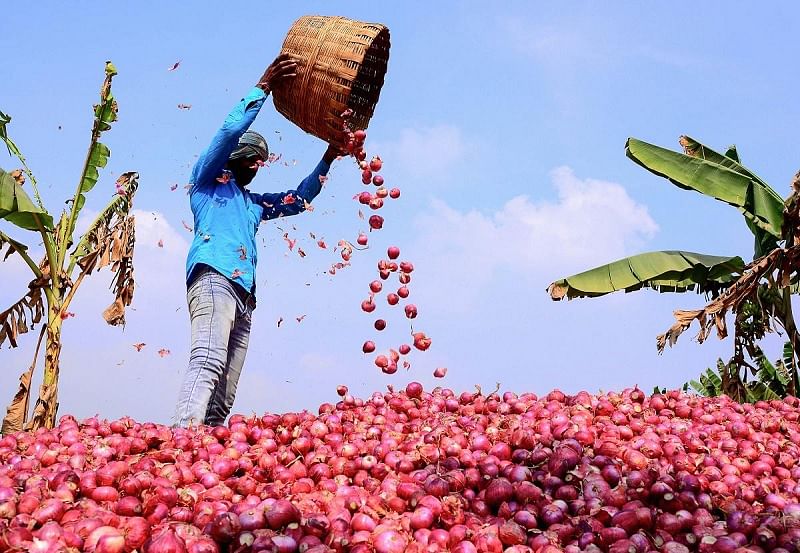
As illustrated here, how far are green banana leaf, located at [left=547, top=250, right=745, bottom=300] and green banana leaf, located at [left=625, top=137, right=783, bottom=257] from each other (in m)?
0.68

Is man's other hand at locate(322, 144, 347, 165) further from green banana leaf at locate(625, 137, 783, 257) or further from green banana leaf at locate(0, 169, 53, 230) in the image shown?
green banana leaf at locate(625, 137, 783, 257)

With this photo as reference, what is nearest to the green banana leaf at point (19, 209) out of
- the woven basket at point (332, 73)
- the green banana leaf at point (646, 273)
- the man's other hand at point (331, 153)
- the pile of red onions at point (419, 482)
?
the pile of red onions at point (419, 482)

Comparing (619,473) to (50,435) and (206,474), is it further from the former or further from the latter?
(50,435)

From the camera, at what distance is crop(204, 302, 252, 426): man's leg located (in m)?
6.33

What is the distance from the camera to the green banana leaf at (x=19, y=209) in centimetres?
743

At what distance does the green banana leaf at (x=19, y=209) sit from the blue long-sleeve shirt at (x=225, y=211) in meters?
2.22

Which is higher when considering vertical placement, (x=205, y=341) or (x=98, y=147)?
(x=98, y=147)

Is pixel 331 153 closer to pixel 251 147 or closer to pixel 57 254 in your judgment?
pixel 251 147

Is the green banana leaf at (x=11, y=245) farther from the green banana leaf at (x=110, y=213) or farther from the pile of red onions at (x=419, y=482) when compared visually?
the pile of red onions at (x=419, y=482)

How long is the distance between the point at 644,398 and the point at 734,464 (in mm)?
1318

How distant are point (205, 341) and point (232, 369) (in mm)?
679

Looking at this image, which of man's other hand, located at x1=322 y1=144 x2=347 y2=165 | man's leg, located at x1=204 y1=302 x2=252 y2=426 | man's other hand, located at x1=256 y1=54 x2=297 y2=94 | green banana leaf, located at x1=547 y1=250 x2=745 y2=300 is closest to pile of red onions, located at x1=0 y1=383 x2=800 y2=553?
man's leg, located at x1=204 y1=302 x2=252 y2=426

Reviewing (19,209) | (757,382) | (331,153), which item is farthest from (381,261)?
(757,382)

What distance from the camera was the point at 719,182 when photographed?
9578 mm
